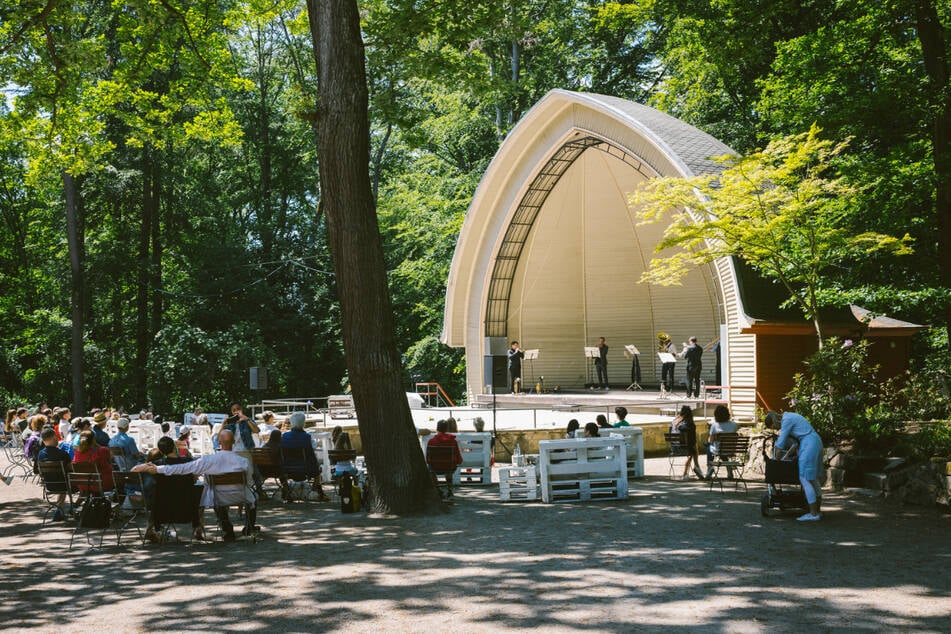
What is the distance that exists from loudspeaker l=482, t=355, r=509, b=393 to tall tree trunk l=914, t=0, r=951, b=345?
13.4 metres

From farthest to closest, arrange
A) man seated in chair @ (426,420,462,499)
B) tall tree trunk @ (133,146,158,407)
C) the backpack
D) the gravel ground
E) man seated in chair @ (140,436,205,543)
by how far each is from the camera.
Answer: tall tree trunk @ (133,146,158,407) → man seated in chair @ (426,420,462,499) → the backpack → man seated in chair @ (140,436,205,543) → the gravel ground

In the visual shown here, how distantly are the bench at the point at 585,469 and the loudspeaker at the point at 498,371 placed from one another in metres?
14.5

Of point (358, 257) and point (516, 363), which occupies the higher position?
point (358, 257)

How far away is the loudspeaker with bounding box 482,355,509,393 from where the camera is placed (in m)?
25.3

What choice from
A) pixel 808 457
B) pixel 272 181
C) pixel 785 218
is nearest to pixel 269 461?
pixel 808 457

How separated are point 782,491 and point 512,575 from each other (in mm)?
3996

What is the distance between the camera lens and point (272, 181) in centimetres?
3638

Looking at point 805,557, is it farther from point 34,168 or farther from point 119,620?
point 34,168

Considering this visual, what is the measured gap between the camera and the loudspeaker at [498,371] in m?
25.3

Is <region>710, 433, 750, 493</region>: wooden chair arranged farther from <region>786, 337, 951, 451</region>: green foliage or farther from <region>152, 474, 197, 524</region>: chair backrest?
<region>152, 474, 197, 524</region>: chair backrest

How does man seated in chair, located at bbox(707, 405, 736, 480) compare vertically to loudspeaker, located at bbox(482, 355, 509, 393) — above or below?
below

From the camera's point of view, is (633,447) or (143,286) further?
(143,286)

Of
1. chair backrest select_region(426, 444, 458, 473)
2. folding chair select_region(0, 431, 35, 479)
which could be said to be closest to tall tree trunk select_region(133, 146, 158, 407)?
folding chair select_region(0, 431, 35, 479)

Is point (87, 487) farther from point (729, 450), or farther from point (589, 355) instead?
point (589, 355)
